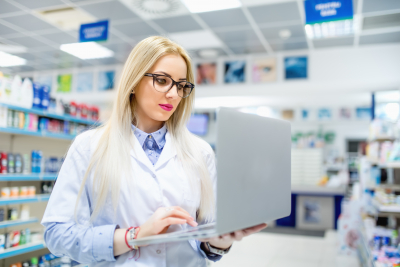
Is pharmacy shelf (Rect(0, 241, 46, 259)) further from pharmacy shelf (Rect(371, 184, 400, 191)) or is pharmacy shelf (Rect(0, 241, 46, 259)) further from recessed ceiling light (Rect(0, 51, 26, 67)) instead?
recessed ceiling light (Rect(0, 51, 26, 67))

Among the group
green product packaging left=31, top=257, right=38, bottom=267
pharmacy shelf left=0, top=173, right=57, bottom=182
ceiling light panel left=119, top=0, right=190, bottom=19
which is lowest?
green product packaging left=31, top=257, right=38, bottom=267

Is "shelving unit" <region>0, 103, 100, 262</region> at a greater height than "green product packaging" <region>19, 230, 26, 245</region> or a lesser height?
greater

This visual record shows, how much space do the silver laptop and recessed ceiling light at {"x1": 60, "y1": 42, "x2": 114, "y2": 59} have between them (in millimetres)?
6217

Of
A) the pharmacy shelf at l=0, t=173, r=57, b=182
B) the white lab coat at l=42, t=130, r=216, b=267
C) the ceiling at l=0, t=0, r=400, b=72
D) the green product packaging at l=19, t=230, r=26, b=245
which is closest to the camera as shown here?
the white lab coat at l=42, t=130, r=216, b=267

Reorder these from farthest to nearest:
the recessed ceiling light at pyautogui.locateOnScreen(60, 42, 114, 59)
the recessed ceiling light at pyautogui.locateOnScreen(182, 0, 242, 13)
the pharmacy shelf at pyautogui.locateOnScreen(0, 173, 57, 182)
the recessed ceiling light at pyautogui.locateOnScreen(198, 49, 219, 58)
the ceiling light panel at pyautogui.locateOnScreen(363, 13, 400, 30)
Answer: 1. the recessed ceiling light at pyautogui.locateOnScreen(198, 49, 219, 58)
2. the recessed ceiling light at pyautogui.locateOnScreen(60, 42, 114, 59)
3. the ceiling light panel at pyautogui.locateOnScreen(363, 13, 400, 30)
4. the recessed ceiling light at pyautogui.locateOnScreen(182, 0, 242, 13)
5. the pharmacy shelf at pyautogui.locateOnScreen(0, 173, 57, 182)

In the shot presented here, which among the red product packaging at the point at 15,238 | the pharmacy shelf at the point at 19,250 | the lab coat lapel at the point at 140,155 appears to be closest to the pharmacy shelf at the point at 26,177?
the red product packaging at the point at 15,238

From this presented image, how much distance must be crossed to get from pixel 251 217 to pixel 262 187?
0.37 feet

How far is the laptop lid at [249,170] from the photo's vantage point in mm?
857

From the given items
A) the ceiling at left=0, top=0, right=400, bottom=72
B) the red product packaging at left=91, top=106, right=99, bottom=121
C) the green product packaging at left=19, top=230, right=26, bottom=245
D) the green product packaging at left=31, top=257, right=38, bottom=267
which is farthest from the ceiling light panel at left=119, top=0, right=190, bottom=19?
the green product packaging at left=31, top=257, right=38, bottom=267

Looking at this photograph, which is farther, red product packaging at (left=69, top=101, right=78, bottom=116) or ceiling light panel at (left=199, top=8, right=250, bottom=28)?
ceiling light panel at (left=199, top=8, right=250, bottom=28)

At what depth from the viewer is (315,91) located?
6.58 m

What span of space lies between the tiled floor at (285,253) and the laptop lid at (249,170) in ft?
12.7

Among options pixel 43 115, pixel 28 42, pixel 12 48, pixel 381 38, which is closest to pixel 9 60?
pixel 12 48

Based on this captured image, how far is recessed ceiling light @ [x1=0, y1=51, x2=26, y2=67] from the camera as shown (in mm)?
7328
